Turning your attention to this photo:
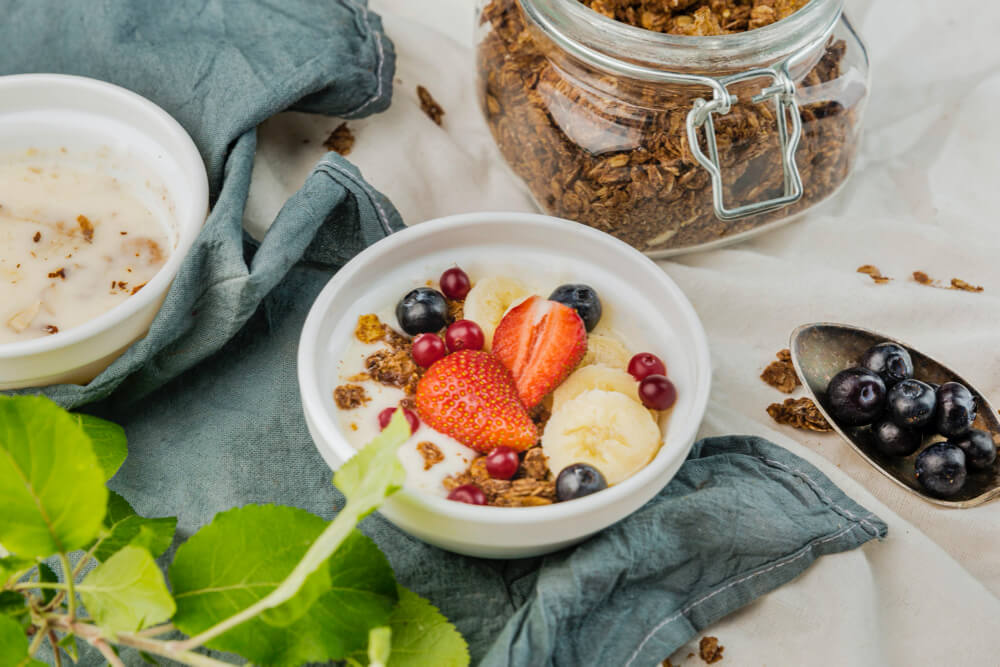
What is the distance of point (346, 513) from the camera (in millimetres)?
803

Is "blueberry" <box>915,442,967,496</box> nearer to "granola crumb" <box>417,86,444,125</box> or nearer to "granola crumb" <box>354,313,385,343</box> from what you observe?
"granola crumb" <box>354,313,385,343</box>

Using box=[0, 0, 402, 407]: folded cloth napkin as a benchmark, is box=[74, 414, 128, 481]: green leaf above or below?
below

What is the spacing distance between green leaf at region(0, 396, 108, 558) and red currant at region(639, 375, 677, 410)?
0.59 metres

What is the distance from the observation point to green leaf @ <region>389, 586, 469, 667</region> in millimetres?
962

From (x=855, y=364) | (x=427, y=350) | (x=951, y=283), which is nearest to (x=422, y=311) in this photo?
(x=427, y=350)

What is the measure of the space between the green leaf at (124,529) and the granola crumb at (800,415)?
81 cm

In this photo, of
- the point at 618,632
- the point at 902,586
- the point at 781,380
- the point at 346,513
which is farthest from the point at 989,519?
the point at 346,513

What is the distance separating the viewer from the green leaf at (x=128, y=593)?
83 centimetres

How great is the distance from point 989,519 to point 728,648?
0.40 m

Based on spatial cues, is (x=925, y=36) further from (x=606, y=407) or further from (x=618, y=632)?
(x=618, y=632)

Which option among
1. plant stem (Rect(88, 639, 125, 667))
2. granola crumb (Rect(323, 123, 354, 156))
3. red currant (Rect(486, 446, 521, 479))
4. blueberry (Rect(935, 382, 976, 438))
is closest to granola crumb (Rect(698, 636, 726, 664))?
red currant (Rect(486, 446, 521, 479))

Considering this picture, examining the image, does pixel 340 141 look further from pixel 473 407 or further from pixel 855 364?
pixel 855 364

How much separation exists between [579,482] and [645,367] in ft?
0.68

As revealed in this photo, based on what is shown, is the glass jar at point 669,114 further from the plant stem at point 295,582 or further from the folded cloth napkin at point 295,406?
the plant stem at point 295,582
